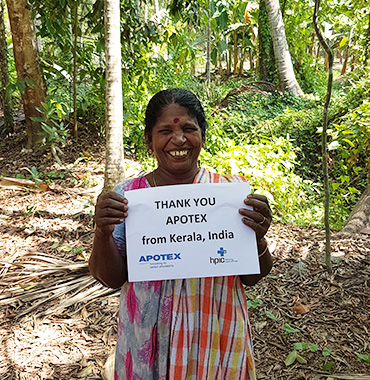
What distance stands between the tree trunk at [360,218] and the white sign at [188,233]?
8.48 feet

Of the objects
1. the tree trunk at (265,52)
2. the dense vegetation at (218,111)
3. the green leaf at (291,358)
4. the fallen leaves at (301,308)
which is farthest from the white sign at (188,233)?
the tree trunk at (265,52)

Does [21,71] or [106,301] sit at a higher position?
[21,71]

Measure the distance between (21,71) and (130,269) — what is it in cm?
441

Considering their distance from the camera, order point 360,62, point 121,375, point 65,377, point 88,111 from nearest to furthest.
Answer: point 121,375
point 65,377
point 88,111
point 360,62

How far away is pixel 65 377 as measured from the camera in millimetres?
2225

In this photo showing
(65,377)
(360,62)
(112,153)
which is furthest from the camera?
(360,62)

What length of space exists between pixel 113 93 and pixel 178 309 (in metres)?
2.74

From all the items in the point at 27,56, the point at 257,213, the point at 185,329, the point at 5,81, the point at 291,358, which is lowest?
the point at 291,358

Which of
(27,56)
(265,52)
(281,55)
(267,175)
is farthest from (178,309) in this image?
(265,52)

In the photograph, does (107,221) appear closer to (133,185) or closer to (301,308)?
(133,185)

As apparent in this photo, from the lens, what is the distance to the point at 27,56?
15.8 ft

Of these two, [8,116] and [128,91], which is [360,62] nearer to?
[128,91]

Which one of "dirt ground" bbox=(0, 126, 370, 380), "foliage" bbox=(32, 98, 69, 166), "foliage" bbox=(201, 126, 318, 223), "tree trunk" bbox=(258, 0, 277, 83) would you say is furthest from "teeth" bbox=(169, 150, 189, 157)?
"tree trunk" bbox=(258, 0, 277, 83)

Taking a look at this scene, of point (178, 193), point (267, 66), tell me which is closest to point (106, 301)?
point (178, 193)
